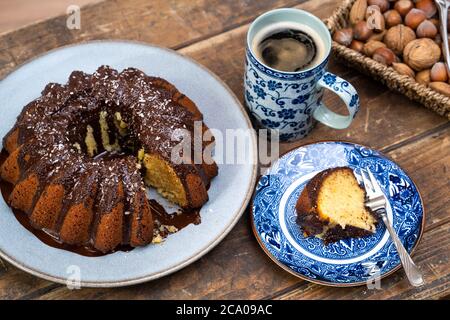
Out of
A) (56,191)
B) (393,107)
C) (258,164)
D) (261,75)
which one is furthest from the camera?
(393,107)

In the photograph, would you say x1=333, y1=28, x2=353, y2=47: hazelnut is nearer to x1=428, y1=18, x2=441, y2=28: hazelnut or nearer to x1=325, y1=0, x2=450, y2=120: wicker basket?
x1=325, y1=0, x2=450, y2=120: wicker basket

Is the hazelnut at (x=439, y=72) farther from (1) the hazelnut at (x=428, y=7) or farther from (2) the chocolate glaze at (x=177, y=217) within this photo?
(2) the chocolate glaze at (x=177, y=217)

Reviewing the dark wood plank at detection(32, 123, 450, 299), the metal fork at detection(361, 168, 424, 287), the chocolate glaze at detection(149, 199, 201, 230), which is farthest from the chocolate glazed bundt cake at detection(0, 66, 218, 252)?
the metal fork at detection(361, 168, 424, 287)

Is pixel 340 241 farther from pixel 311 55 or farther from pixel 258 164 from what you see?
pixel 311 55

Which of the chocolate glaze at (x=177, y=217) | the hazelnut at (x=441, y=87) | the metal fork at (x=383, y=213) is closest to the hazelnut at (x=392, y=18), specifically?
the hazelnut at (x=441, y=87)

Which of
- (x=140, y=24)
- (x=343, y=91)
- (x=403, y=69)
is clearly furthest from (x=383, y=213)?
(x=140, y=24)

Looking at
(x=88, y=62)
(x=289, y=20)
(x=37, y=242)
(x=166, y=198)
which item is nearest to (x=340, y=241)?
(x=166, y=198)
